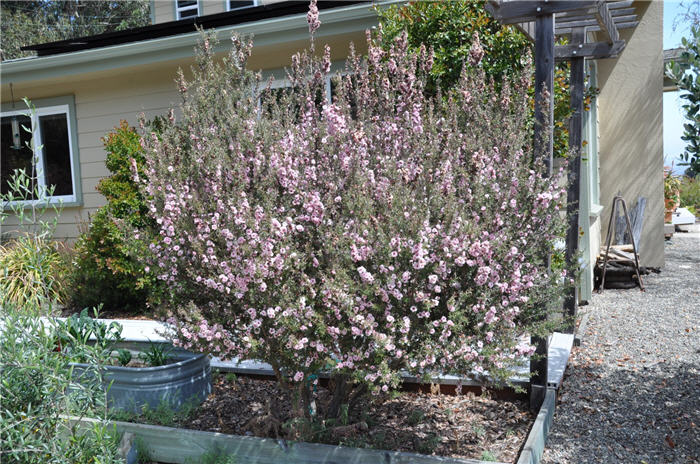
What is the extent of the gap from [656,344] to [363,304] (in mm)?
3675

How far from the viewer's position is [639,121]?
8.27 m

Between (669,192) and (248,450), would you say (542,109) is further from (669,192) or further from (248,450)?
(669,192)

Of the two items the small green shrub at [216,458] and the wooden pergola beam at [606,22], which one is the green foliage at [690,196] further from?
the small green shrub at [216,458]

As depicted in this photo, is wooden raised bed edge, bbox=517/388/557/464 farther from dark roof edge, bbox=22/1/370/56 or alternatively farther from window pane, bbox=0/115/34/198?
window pane, bbox=0/115/34/198

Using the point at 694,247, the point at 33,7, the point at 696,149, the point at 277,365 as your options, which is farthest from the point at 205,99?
the point at 33,7

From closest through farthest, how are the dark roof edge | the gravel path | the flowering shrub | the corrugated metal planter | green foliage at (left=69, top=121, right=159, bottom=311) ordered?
the flowering shrub → the gravel path → the corrugated metal planter → green foliage at (left=69, top=121, right=159, bottom=311) → the dark roof edge

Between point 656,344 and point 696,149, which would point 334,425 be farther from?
point 656,344

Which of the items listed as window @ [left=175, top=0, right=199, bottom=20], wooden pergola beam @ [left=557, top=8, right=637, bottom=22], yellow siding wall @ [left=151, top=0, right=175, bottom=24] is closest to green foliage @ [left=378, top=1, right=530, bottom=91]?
wooden pergola beam @ [left=557, top=8, right=637, bottom=22]

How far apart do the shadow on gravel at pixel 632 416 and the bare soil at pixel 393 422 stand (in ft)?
1.02

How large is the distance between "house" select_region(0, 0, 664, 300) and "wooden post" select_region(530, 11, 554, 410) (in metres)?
3.37

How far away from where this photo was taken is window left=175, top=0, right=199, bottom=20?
11.5m

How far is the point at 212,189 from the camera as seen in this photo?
9.75 feet

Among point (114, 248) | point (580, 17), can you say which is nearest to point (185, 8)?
point (114, 248)

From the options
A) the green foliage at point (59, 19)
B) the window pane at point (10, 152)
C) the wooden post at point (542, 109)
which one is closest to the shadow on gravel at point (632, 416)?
the wooden post at point (542, 109)
